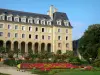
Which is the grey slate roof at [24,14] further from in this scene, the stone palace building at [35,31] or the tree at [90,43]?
the tree at [90,43]

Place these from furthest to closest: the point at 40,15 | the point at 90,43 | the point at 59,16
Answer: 1. the point at 59,16
2. the point at 40,15
3. the point at 90,43

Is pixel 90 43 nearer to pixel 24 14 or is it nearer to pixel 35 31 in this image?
pixel 35 31

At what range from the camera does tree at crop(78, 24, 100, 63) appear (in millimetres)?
55219

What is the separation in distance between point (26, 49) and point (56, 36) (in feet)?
34.4

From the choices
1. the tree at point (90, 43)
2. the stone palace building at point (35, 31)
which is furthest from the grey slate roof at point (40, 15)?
the tree at point (90, 43)

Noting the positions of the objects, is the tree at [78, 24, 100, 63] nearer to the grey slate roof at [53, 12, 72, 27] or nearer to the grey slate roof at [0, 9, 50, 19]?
the grey slate roof at [53, 12, 72, 27]

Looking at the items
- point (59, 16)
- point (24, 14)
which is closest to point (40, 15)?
point (24, 14)

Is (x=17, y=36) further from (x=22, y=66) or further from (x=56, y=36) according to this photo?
(x=22, y=66)

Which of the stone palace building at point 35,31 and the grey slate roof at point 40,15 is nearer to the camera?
the stone palace building at point 35,31

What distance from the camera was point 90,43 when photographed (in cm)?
A: 5712

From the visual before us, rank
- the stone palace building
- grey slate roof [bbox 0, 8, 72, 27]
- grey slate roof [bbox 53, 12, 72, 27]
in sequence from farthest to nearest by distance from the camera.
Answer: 1. grey slate roof [bbox 53, 12, 72, 27]
2. grey slate roof [bbox 0, 8, 72, 27]
3. the stone palace building

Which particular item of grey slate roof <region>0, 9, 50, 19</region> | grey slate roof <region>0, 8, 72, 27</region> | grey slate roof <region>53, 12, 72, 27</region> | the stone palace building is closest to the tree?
the stone palace building

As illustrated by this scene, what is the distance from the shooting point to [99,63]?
39.8m

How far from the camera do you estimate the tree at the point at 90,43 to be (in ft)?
181
